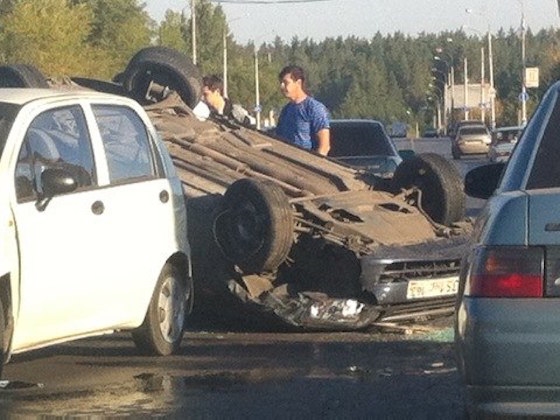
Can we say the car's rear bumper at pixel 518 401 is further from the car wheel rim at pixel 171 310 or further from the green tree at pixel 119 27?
the green tree at pixel 119 27

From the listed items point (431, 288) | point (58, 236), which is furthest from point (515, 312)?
point (431, 288)

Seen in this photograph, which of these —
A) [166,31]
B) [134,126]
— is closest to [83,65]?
[166,31]

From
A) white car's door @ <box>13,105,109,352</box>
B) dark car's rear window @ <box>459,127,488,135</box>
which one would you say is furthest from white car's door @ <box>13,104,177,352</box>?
dark car's rear window @ <box>459,127,488,135</box>

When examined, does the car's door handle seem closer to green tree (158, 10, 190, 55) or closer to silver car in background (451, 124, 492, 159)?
silver car in background (451, 124, 492, 159)

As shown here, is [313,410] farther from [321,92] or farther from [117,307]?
[321,92]

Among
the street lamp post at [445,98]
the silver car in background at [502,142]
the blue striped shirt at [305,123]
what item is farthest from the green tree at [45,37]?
the street lamp post at [445,98]

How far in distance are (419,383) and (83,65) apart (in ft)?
195

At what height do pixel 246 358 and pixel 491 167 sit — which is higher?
pixel 491 167

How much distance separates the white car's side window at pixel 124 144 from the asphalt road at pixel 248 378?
3.72 ft

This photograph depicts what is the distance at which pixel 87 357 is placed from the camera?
1009 cm

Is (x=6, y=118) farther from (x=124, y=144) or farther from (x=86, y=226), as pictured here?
(x=124, y=144)

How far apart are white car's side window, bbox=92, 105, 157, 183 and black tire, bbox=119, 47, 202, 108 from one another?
367cm

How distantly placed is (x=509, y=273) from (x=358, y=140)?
1352cm

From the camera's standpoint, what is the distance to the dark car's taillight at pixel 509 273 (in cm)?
553
